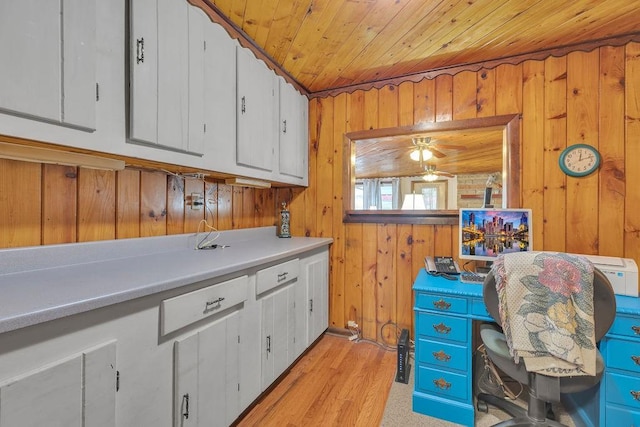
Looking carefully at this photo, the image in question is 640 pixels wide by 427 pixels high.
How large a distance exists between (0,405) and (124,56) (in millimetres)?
1213

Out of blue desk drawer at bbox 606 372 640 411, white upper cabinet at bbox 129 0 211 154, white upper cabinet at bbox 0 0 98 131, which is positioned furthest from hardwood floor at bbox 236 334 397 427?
white upper cabinet at bbox 0 0 98 131

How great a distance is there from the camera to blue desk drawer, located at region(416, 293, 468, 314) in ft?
5.16

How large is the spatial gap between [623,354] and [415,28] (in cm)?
207

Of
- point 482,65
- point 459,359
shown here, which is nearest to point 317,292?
point 459,359

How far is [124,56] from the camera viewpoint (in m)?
1.15

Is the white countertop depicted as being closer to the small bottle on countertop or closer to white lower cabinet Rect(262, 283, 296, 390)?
white lower cabinet Rect(262, 283, 296, 390)

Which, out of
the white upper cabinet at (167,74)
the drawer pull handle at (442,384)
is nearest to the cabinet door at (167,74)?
the white upper cabinet at (167,74)

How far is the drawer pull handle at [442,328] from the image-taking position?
1.60 m

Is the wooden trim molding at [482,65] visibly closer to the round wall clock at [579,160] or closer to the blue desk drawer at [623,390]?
the round wall clock at [579,160]

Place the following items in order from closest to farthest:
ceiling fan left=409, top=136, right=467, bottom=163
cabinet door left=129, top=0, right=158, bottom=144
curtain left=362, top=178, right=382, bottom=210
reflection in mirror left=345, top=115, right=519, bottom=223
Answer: cabinet door left=129, top=0, right=158, bottom=144
reflection in mirror left=345, top=115, right=519, bottom=223
ceiling fan left=409, top=136, right=467, bottom=163
curtain left=362, top=178, right=382, bottom=210

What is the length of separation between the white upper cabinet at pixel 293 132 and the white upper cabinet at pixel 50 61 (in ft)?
4.34

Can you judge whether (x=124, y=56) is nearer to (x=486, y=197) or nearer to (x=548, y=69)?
(x=486, y=197)

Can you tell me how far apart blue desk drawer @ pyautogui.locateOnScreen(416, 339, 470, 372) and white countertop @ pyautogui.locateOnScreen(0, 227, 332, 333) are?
3.25 feet

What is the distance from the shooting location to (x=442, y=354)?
5.27 ft
